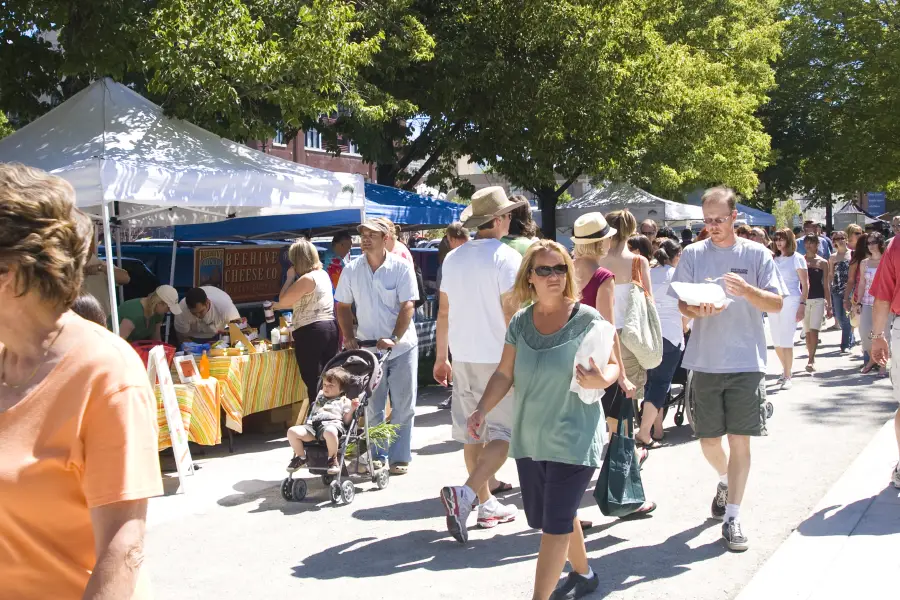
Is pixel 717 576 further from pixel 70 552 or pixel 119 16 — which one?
pixel 119 16

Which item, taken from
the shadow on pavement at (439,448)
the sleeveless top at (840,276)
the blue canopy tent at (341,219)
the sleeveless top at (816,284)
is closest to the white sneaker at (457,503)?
the shadow on pavement at (439,448)

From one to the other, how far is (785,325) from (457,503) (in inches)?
276

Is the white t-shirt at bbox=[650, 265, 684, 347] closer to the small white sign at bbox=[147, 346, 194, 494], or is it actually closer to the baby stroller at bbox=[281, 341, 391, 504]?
the baby stroller at bbox=[281, 341, 391, 504]

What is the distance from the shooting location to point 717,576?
16.4ft

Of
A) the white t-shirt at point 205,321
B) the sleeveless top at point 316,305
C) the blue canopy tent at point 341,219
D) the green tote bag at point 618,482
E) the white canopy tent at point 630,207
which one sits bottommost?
the green tote bag at point 618,482

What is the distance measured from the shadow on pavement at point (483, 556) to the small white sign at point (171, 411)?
1.97 m

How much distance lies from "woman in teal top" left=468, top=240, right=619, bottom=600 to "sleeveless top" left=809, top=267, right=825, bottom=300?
390 inches

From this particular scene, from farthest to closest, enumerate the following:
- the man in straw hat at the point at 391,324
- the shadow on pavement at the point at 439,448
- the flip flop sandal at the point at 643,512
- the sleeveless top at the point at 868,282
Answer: the sleeveless top at the point at 868,282 → the shadow on pavement at the point at 439,448 → the man in straw hat at the point at 391,324 → the flip flop sandal at the point at 643,512

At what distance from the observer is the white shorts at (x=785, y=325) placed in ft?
36.2

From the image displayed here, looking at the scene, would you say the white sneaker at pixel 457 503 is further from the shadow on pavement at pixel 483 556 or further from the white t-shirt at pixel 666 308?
the white t-shirt at pixel 666 308

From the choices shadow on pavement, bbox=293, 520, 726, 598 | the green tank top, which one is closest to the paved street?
shadow on pavement, bbox=293, 520, 726, 598

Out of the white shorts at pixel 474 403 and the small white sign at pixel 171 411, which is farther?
the small white sign at pixel 171 411

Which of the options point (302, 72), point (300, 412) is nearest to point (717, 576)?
point (300, 412)

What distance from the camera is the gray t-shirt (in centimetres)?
545
